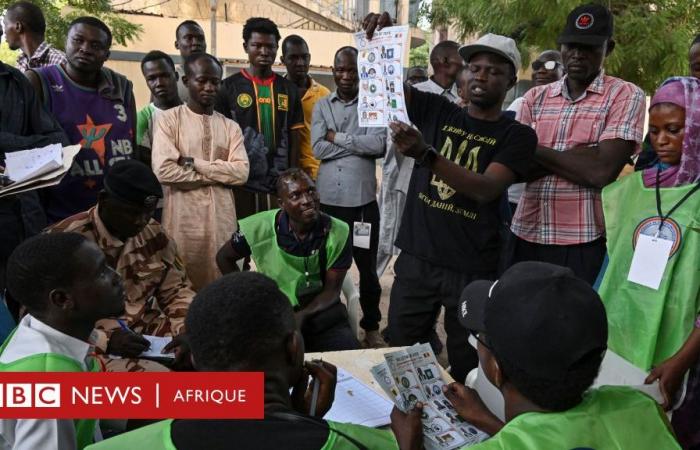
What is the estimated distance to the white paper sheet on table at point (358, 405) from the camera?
1.98 m

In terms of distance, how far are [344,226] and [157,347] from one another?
131 cm

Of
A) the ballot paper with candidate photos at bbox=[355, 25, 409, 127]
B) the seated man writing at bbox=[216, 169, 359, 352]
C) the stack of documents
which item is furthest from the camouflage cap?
the ballot paper with candidate photos at bbox=[355, 25, 409, 127]

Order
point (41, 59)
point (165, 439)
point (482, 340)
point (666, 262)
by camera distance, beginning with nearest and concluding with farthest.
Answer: point (165, 439) → point (482, 340) → point (666, 262) → point (41, 59)

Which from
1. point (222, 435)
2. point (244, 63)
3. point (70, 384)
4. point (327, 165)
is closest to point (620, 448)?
point (222, 435)

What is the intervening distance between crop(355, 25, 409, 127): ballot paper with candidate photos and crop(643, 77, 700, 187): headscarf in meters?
1.07

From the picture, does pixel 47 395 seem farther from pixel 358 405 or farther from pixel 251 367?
pixel 358 405

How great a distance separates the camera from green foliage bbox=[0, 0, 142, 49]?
848cm

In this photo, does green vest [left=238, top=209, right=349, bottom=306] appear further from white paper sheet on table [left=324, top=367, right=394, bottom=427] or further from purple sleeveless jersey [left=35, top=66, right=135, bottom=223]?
white paper sheet on table [left=324, top=367, right=394, bottom=427]

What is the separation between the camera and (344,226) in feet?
11.4

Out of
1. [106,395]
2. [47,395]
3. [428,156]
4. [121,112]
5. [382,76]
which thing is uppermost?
[382,76]

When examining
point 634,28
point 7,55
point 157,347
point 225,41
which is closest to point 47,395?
point 157,347

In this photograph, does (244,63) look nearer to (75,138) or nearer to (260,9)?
(260,9)

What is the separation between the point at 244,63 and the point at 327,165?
439 inches

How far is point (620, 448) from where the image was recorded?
4.13 ft
